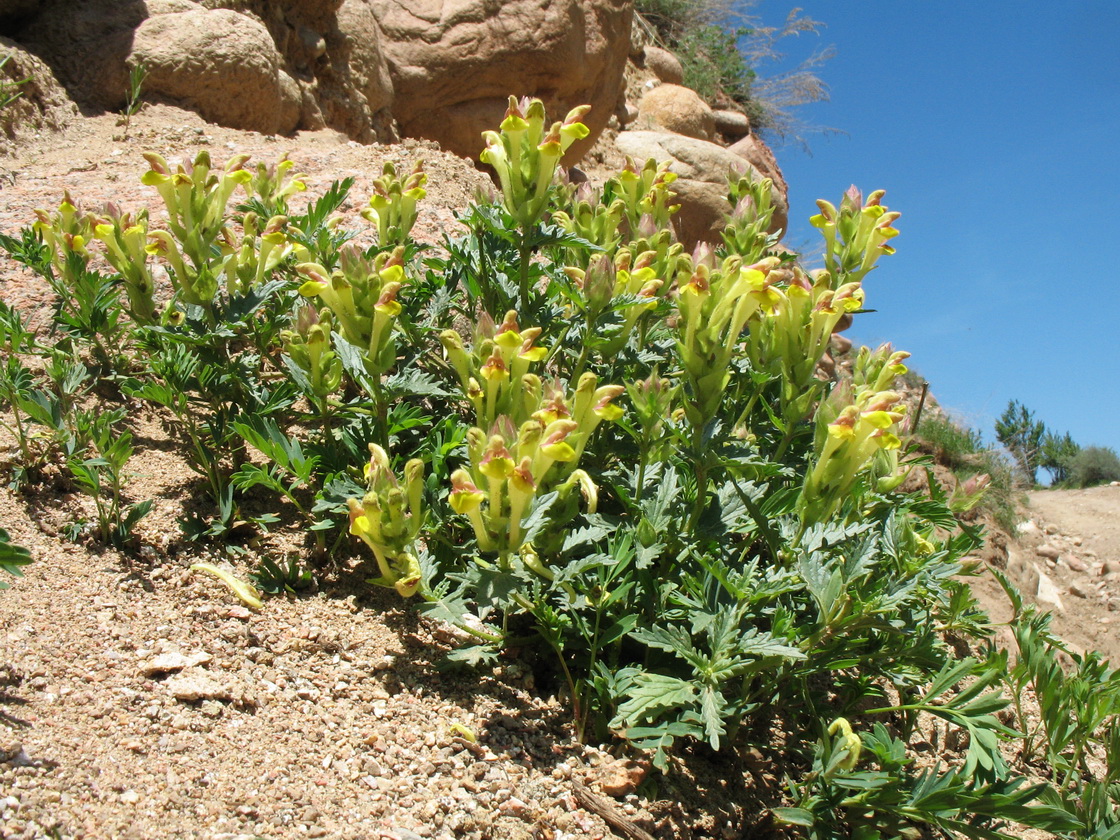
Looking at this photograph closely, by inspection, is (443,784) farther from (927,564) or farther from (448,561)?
(927,564)

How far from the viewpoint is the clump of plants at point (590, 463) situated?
1.92m

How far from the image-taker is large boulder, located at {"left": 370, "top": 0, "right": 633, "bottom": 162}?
7098 mm

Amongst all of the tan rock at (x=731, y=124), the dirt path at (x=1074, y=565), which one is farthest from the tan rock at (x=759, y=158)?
the dirt path at (x=1074, y=565)

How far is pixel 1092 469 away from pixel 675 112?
871 centimetres

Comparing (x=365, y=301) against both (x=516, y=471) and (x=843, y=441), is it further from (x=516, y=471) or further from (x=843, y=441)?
(x=843, y=441)

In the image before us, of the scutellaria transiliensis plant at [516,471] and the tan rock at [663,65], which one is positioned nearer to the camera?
the scutellaria transiliensis plant at [516,471]

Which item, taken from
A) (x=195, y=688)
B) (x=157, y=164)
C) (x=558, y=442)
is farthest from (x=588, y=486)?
(x=157, y=164)

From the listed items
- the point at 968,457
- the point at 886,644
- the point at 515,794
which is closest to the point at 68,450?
the point at 515,794

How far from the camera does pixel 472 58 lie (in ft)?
23.2

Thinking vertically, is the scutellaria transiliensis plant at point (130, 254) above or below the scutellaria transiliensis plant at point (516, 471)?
above

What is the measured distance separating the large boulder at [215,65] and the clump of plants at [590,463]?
8.88 ft

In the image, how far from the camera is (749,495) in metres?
2.21

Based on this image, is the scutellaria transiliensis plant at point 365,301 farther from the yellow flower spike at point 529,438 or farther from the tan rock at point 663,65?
the tan rock at point 663,65

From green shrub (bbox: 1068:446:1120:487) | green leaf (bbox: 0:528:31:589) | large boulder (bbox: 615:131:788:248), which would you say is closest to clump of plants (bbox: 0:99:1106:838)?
green leaf (bbox: 0:528:31:589)
